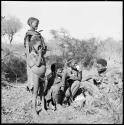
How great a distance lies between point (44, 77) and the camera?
311 inches

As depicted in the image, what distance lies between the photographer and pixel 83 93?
8.72 metres

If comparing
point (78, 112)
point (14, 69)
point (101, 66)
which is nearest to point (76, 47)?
point (14, 69)

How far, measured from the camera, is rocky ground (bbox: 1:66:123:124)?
712 centimetres

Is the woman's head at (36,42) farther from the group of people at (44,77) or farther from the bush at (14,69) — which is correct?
the bush at (14,69)

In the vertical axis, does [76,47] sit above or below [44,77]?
above

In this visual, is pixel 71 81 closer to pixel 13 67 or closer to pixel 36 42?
pixel 36 42

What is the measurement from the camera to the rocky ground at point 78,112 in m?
7.12

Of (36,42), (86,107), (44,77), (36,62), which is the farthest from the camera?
(86,107)

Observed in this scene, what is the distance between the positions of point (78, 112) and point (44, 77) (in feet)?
3.54

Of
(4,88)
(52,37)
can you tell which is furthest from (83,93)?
(52,37)

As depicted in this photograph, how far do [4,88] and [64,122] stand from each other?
433cm

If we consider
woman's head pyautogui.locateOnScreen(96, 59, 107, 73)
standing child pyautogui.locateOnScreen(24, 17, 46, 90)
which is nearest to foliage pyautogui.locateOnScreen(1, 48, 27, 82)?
woman's head pyautogui.locateOnScreen(96, 59, 107, 73)

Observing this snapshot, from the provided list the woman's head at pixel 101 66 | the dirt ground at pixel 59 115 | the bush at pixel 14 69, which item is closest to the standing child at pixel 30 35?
the dirt ground at pixel 59 115

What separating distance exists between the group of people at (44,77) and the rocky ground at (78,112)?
0.23 meters
